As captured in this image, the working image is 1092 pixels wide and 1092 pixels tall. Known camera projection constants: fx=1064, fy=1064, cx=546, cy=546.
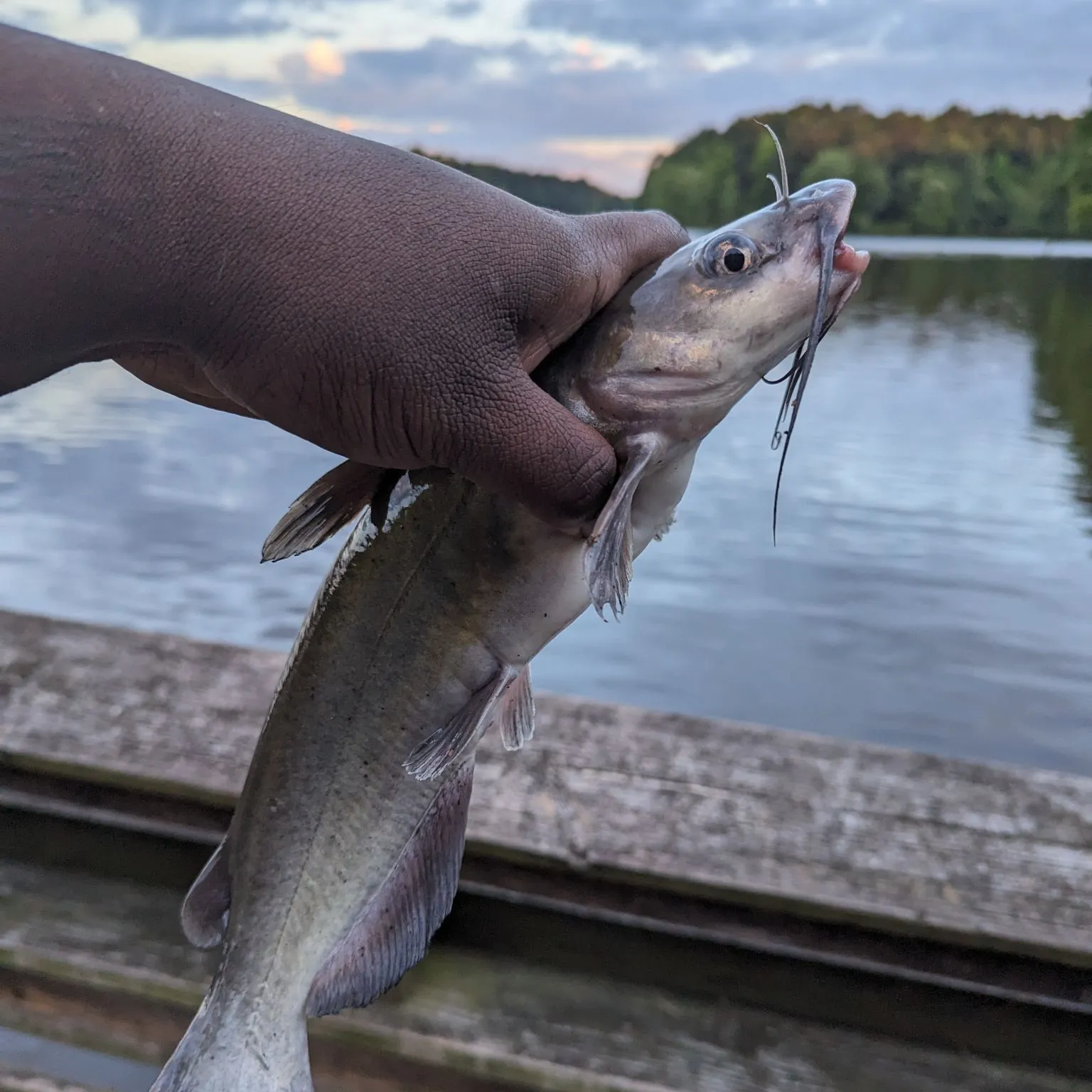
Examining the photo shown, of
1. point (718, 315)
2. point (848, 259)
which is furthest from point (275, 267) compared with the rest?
point (848, 259)

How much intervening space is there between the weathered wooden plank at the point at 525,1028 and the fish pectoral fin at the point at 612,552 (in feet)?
2.91

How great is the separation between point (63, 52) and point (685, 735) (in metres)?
1.62

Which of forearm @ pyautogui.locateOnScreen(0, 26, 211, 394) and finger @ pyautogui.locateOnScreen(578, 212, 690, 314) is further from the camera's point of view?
finger @ pyautogui.locateOnScreen(578, 212, 690, 314)

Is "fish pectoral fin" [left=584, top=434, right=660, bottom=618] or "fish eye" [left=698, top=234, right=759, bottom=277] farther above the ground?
"fish eye" [left=698, top=234, right=759, bottom=277]

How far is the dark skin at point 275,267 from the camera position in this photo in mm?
1148

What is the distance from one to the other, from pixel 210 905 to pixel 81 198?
116 cm

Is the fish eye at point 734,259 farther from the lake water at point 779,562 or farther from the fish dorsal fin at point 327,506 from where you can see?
the lake water at point 779,562

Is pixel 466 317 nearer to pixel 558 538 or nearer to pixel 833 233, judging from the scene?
pixel 558 538

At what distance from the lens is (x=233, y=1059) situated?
1668 millimetres

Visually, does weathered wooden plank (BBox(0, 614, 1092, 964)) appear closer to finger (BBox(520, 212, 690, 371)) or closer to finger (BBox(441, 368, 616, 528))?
finger (BBox(441, 368, 616, 528))

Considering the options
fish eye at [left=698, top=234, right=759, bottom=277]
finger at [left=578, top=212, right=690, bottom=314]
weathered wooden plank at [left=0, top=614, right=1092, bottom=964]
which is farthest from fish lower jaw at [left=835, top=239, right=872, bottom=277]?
weathered wooden plank at [left=0, top=614, right=1092, bottom=964]

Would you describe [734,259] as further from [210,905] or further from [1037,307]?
[1037,307]

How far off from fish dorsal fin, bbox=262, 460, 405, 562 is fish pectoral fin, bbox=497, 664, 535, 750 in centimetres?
36

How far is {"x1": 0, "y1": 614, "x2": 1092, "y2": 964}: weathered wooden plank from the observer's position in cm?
187
